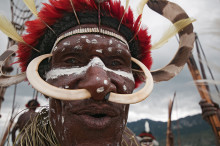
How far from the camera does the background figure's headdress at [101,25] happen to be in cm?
174

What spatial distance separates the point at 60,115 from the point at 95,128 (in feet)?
1.05

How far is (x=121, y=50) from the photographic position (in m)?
1.66

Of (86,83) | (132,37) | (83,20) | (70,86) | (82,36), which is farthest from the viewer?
(132,37)

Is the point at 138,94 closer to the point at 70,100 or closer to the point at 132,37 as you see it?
the point at 70,100

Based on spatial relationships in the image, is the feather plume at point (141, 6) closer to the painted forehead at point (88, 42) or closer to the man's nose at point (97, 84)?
the painted forehead at point (88, 42)

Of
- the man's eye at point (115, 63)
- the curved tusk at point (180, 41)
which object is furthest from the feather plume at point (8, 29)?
the curved tusk at point (180, 41)

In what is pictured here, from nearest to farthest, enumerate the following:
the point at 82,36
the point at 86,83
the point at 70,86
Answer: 1. the point at 86,83
2. the point at 70,86
3. the point at 82,36

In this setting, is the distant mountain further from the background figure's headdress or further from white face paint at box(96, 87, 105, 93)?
white face paint at box(96, 87, 105, 93)

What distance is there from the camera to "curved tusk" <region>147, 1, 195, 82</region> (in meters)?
2.11

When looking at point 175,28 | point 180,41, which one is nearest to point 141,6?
point 175,28

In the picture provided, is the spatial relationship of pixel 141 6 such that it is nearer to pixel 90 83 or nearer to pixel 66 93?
pixel 90 83

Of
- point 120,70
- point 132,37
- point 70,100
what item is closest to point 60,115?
point 70,100

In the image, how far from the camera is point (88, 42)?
1562 millimetres

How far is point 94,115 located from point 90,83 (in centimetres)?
26
